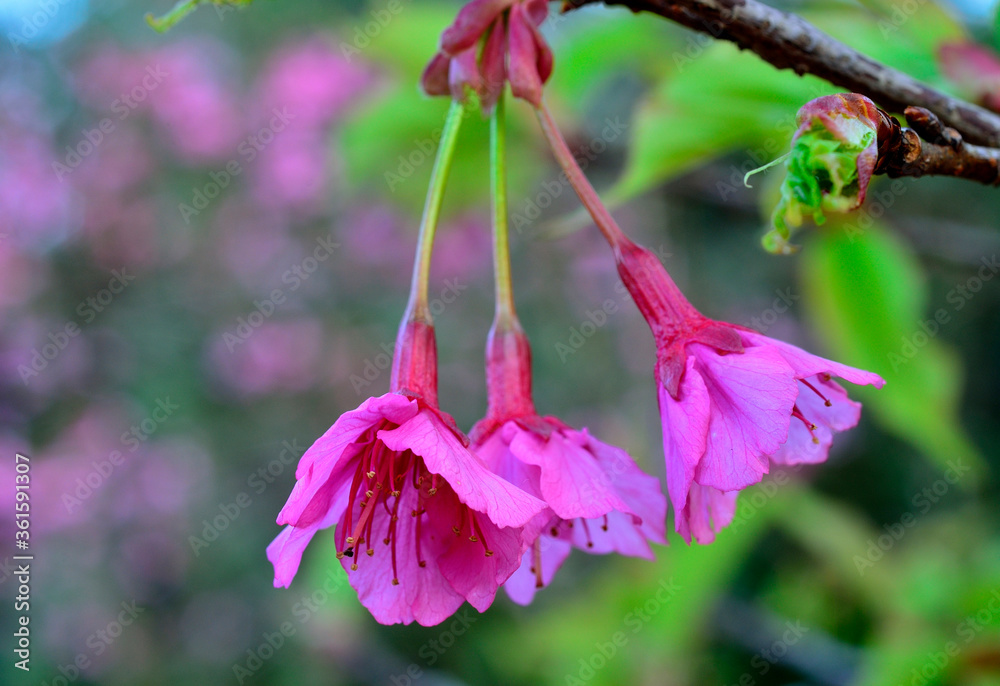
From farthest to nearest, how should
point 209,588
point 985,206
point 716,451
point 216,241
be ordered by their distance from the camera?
1. point 216,241
2. point 209,588
3. point 985,206
4. point 716,451

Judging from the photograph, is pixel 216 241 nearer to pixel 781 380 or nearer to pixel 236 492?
pixel 236 492

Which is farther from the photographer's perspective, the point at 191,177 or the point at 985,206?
the point at 191,177

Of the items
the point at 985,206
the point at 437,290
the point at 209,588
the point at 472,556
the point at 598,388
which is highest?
the point at 472,556

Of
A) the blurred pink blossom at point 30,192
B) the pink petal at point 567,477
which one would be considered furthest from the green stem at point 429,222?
the blurred pink blossom at point 30,192

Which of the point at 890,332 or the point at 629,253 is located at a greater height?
the point at 629,253

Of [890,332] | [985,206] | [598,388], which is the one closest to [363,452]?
[890,332]

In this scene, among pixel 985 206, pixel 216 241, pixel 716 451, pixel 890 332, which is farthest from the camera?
pixel 216 241

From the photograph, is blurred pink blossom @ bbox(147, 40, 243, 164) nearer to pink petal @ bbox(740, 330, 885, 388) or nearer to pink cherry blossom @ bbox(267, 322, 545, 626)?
pink cherry blossom @ bbox(267, 322, 545, 626)
